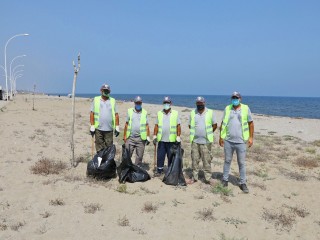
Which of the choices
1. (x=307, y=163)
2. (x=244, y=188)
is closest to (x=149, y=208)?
(x=244, y=188)

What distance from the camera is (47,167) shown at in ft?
26.1

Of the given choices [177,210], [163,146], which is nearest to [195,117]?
[163,146]

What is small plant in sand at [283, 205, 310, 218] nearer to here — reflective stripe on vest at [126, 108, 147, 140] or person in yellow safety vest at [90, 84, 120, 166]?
reflective stripe on vest at [126, 108, 147, 140]

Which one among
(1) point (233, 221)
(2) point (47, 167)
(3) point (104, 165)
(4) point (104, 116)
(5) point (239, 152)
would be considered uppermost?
(4) point (104, 116)

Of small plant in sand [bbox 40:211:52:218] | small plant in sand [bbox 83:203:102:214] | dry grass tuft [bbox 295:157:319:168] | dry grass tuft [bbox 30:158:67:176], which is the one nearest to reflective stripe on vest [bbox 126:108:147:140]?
dry grass tuft [bbox 30:158:67:176]

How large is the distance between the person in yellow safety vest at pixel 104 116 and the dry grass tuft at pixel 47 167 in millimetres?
1268

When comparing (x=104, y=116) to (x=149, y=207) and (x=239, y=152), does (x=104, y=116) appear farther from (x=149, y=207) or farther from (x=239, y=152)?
(x=239, y=152)

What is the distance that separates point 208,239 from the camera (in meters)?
4.93

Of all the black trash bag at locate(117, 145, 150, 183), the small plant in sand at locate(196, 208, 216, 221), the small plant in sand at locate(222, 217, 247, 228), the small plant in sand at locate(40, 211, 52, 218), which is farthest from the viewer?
the black trash bag at locate(117, 145, 150, 183)

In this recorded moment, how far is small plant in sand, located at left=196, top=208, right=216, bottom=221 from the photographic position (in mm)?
5626

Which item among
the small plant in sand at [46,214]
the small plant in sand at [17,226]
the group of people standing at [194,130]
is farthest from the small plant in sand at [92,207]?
the group of people standing at [194,130]

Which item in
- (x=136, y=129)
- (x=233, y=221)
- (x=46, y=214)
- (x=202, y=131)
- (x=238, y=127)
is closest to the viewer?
(x=46, y=214)

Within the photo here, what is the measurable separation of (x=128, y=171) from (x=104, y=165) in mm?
556

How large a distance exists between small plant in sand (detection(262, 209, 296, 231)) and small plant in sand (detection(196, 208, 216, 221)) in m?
0.97
